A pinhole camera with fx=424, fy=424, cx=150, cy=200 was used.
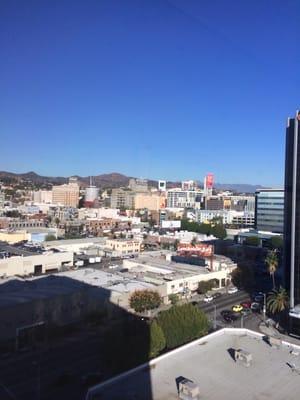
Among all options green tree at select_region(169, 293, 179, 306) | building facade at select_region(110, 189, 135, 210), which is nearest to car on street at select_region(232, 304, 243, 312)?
green tree at select_region(169, 293, 179, 306)

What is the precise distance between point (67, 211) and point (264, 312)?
2964 cm

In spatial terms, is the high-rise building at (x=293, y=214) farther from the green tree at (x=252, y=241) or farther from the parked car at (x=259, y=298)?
the green tree at (x=252, y=241)

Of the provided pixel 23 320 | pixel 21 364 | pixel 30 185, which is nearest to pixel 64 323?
pixel 23 320

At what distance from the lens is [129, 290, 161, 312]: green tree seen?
42.2 ft

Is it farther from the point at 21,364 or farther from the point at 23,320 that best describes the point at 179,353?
the point at 23,320

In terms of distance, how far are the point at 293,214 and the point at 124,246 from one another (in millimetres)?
14448

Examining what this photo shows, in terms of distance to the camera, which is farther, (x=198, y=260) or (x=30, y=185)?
(x=30, y=185)

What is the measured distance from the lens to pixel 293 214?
12422 millimetres

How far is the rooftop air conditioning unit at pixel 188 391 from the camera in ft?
17.5

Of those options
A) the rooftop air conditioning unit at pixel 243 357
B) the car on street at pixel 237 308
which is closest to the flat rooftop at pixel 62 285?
the car on street at pixel 237 308

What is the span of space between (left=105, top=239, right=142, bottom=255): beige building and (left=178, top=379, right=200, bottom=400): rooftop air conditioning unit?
19.5 m

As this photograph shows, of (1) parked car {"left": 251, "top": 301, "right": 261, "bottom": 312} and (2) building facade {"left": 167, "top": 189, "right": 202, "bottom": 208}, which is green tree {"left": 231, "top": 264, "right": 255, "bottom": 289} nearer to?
(1) parked car {"left": 251, "top": 301, "right": 261, "bottom": 312}

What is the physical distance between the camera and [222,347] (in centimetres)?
722

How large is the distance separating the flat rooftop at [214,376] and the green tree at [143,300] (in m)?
5.60
